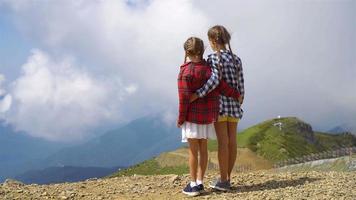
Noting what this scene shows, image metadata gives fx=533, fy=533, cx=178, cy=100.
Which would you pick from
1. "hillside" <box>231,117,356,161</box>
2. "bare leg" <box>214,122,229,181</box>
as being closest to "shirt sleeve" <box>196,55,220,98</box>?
"bare leg" <box>214,122,229,181</box>

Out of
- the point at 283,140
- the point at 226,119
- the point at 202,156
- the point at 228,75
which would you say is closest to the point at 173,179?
the point at 202,156

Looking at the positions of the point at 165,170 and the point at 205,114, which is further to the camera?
the point at 165,170

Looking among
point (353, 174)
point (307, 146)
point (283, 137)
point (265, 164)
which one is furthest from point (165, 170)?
point (353, 174)

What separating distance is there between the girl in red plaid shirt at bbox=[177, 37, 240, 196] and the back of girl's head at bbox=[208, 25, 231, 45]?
16.8 inches

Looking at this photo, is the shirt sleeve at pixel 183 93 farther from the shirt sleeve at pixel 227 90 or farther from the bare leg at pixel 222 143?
the bare leg at pixel 222 143

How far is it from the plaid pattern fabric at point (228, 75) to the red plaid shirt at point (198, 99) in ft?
0.51

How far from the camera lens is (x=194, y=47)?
10.8 metres

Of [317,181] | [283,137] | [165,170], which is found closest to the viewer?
[317,181]

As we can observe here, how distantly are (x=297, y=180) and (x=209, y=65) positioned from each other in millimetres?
3965

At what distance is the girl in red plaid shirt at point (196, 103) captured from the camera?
10852 mm

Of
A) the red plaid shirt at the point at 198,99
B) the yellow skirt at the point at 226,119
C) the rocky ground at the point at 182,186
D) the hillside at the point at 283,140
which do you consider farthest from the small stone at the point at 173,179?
the hillside at the point at 283,140

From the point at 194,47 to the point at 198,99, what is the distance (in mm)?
1072

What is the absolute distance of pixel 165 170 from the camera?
233ft

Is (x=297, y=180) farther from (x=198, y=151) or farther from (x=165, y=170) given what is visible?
(x=165, y=170)
